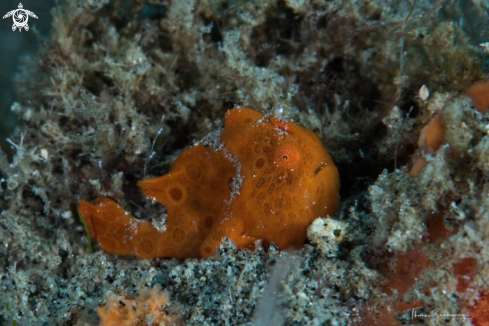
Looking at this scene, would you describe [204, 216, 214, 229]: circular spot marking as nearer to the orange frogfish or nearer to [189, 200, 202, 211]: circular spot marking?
the orange frogfish

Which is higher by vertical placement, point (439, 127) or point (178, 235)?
point (439, 127)

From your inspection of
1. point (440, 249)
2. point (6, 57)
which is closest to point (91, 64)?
point (6, 57)

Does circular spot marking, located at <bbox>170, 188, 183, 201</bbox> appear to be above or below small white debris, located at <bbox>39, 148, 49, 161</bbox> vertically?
below

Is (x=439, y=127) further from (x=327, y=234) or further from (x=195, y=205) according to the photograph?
(x=195, y=205)

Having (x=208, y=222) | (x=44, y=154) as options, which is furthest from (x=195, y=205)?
(x=44, y=154)

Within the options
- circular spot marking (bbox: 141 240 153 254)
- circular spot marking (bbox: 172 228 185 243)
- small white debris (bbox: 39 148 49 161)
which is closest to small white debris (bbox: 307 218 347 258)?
circular spot marking (bbox: 172 228 185 243)

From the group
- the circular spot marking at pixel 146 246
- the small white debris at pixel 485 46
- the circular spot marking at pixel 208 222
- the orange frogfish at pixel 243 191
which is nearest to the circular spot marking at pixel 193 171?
the orange frogfish at pixel 243 191
